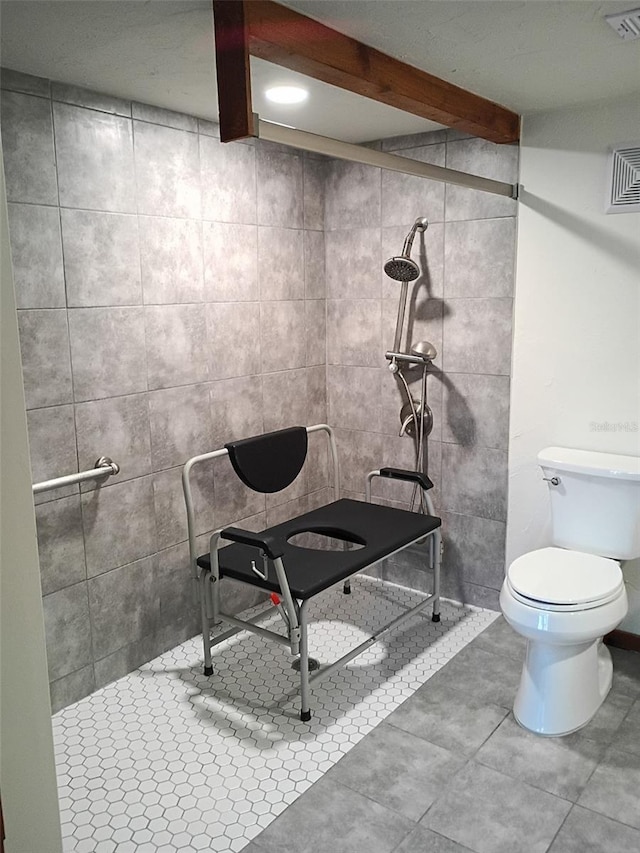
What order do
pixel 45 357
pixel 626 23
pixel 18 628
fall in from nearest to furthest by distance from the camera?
pixel 18 628 → pixel 626 23 → pixel 45 357

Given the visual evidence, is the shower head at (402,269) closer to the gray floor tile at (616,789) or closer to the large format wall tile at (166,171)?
the large format wall tile at (166,171)

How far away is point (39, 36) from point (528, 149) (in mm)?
1814

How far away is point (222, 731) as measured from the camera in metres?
2.32

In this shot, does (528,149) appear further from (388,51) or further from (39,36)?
(39,36)

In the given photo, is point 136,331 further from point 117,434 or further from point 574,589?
point 574,589

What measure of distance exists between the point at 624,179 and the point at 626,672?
181 cm

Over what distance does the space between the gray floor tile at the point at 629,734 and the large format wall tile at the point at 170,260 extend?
6.98 feet

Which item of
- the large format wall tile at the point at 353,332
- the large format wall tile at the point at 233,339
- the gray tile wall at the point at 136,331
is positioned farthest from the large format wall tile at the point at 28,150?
the large format wall tile at the point at 353,332

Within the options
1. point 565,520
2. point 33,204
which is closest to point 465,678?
point 565,520

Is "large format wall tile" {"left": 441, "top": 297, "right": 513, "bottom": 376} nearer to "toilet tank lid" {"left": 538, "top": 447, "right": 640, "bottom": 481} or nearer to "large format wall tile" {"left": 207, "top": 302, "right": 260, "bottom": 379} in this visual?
"toilet tank lid" {"left": 538, "top": 447, "right": 640, "bottom": 481}

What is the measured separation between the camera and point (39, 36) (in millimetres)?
1788

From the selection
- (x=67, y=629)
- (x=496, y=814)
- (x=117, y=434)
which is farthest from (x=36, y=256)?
(x=496, y=814)

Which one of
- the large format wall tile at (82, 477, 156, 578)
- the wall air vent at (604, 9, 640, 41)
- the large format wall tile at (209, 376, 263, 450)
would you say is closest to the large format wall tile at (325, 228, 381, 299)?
the large format wall tile at (209, 376, 263, 450)

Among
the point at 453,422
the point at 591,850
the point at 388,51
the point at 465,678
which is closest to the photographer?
the point at 591,850
